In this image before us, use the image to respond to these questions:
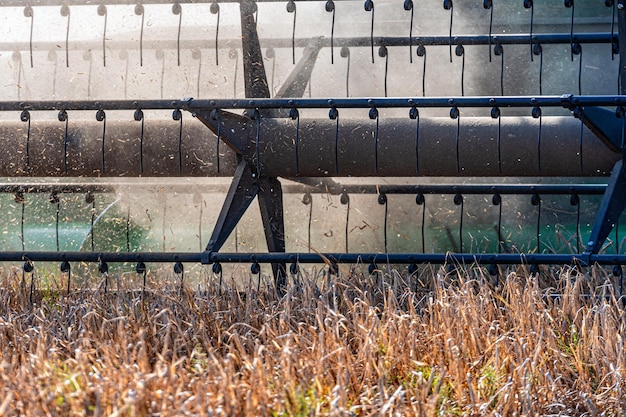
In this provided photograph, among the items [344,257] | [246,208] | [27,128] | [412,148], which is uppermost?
[27,128]

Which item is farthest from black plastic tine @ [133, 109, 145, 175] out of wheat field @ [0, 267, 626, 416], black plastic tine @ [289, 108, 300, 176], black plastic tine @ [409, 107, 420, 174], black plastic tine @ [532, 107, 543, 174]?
black plastic tine @ [532, 107, 543, 174]

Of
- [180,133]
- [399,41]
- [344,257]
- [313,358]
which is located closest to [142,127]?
[180,133]

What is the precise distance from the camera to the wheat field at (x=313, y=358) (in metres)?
2.07

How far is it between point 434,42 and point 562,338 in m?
2.27

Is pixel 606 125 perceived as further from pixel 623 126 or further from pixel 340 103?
pixel 340 103

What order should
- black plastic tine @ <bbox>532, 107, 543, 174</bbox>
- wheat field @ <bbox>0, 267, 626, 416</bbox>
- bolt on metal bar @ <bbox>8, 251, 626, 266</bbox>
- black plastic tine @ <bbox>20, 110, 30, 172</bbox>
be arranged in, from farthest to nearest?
black plastic tine @ <bbox>20, 110, 30, 172</bbox> → black plastic tine @ <bbox>532, 107, 543, 174</bbox> → bolt on metal bar @ <bbox>8, 251, 626, 266</bbox> → wheat field @ <bbox>0, 267, 626, 416</bbox>

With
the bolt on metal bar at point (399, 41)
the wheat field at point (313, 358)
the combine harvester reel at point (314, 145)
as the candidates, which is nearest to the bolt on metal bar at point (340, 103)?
the combine harvester reel at point (314, 145)

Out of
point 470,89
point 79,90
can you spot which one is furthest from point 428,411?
point 79,90

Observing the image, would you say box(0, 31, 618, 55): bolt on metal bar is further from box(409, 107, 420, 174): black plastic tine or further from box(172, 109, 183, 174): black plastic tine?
box(409, 107, 420, 174): black plastic tine

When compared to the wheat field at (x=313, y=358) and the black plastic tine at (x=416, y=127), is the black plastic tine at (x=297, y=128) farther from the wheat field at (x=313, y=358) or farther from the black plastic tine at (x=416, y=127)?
the wheat field at (x=313, y=358)

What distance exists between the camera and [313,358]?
2.42m

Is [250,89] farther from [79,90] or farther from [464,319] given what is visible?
[79,90]

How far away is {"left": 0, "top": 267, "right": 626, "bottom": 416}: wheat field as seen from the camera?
6.79 ft

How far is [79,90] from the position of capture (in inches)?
267
